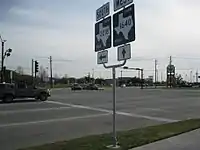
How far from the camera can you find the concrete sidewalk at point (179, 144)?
27.7ft

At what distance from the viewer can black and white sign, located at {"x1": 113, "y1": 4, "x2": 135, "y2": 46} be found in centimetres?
773

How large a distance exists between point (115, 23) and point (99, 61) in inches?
48.6

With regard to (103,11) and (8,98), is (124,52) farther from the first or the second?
(8,98)

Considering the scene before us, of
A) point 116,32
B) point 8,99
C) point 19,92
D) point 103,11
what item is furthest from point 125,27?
point 19,92

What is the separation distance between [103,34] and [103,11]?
25.3 inches

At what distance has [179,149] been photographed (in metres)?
8.30

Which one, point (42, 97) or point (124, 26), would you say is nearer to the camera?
point (124, 26)

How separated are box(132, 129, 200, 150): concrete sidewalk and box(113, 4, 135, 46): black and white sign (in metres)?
2.78

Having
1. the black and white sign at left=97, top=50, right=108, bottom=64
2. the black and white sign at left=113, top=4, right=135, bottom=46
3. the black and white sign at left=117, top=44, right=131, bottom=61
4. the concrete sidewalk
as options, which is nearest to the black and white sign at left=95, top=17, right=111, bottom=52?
the black and white sign at left=97, top=50, right=108, bottom=64

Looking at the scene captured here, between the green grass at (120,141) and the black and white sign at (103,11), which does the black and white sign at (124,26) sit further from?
the green grass at (120,141)

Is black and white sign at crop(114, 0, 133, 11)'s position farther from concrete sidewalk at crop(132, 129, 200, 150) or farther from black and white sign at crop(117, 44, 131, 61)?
concrete sidewalk at crop(132, 129, 200, 150)

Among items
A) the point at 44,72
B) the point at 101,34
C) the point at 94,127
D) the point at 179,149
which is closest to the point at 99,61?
the point at 101,34

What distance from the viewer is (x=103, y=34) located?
8.93 meters

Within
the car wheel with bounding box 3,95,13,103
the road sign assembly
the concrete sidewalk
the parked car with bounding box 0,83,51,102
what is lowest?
the concrete sidewalk
